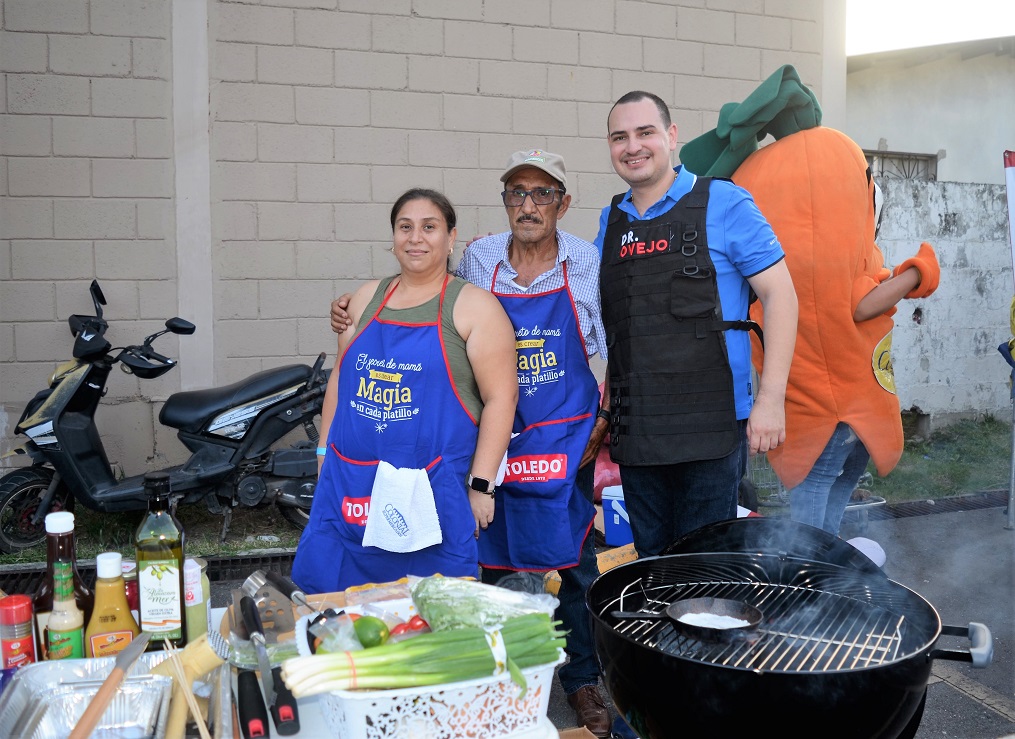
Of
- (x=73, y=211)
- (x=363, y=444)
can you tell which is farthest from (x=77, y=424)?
(x=363, y=444)

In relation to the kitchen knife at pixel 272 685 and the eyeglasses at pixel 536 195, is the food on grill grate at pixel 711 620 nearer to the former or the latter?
the kitchen knife at pixel 272 685

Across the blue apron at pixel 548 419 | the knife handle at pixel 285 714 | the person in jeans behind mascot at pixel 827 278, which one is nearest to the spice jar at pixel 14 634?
the knife handle at pixel 285 714

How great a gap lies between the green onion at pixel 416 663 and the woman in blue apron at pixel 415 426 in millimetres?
1064

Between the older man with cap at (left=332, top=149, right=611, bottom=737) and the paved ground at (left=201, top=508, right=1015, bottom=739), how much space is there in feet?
2.42

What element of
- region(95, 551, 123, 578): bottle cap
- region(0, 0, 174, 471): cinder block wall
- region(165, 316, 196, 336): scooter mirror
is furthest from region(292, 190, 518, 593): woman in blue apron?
region(0, 0, 174, 471): cinder block wall

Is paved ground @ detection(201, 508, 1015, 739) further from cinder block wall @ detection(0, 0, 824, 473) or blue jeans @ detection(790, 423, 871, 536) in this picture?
cinder block wall @ detection(0, 0, 824, 473)

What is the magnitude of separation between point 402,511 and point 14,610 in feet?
3.45

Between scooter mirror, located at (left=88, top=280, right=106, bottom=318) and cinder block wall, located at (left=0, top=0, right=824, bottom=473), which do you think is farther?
cinder block wall, located at (left=0, top=0, right=824, bottom=473)

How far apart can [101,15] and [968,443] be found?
745cm

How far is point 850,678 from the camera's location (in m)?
1.62

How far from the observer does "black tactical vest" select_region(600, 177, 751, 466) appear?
268 cm

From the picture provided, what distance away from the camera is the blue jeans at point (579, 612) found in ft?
10.0

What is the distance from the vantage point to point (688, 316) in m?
2.68

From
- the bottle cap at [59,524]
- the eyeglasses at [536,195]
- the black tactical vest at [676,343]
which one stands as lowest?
the bottle cap at [59,524]
